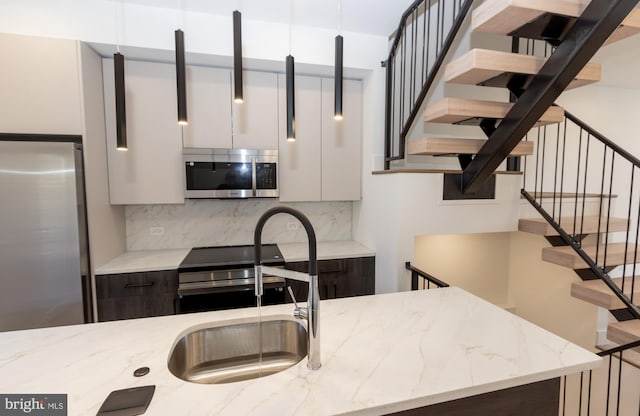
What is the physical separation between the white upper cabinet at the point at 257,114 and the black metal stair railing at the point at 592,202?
232cm

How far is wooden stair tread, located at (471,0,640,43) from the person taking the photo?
1.41 metres

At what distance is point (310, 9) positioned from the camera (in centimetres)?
247

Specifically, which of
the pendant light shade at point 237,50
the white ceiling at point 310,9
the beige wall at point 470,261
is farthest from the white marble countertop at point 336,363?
the white ceiling at point 310,9

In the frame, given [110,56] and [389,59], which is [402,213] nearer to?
[389,59]

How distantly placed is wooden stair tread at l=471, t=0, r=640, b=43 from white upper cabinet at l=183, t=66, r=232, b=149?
1969mm

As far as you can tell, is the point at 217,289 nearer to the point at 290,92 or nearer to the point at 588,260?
the point at 290,92

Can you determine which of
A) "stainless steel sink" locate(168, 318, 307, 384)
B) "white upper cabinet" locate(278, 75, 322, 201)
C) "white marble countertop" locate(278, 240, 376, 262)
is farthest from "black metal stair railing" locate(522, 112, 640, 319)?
"stainless steel sink" locate(168, 318, 307, 384)

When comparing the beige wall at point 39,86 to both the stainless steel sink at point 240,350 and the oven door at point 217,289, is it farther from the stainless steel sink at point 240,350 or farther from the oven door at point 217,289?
the stainless steel sink at point 240,350

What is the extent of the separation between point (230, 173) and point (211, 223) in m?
0.64

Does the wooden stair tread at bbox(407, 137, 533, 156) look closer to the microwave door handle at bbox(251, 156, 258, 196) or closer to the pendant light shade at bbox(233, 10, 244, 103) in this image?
the pendant light shade at bbox(233, 10, 244, 103)

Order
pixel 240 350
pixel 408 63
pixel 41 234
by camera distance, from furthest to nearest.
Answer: pixel 408 63 → pixel 41 234 → pixel 240 350

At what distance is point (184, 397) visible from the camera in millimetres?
887

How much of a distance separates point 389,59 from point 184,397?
9.18 ft

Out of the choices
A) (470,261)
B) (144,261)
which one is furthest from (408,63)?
(144,261)
